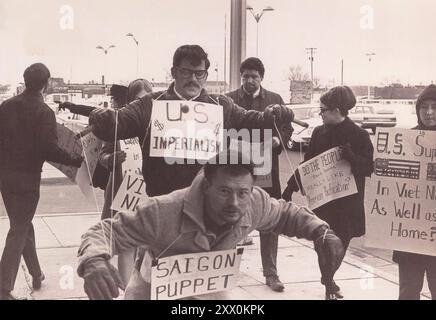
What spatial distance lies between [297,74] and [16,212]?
1.79 metres

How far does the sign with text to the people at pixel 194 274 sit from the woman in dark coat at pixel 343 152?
762 millimetres

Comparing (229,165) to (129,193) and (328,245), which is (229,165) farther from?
(129,193)

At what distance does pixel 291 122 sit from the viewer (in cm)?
402

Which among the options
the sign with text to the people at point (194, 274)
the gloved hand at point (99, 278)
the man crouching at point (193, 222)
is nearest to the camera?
the gloved hand at point (99, 278)

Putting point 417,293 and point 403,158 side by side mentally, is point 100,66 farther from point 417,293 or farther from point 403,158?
point 417,293

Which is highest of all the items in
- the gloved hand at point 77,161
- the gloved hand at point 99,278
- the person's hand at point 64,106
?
the person's hand at point 64,106

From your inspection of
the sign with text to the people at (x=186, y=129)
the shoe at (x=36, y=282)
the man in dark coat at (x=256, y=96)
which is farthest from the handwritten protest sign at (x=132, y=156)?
the shoe at (x=36, y=282)

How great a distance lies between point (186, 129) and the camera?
376 cm

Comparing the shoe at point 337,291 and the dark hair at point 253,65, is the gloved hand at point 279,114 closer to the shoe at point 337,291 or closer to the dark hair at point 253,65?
the dark hair at point 253,65

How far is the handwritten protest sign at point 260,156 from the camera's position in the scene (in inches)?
153

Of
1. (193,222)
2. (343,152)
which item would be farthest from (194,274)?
(343,152)

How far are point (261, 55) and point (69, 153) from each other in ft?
4.03

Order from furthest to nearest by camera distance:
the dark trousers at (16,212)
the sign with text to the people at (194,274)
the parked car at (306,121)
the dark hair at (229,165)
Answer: the parked car at (306,121), the dark trousers at (16,212), the sign with text to the people at (194,274), the dark hair at (229,165)

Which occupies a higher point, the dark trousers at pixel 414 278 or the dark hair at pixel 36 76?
the dark hair at pixel 36 76
